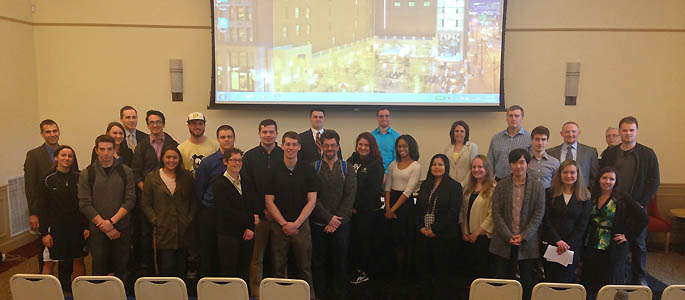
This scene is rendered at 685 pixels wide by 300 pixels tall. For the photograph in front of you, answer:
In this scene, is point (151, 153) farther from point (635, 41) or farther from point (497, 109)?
point (635, 41)

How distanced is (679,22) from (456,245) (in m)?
4.47

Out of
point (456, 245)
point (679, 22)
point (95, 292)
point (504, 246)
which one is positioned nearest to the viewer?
point (95, 292)

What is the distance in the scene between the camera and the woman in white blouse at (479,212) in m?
3.52

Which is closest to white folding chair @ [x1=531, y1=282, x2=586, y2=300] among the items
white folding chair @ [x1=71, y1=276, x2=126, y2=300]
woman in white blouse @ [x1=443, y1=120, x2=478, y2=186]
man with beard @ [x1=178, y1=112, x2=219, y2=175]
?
woman in white blouse @ [x1=443, y1=120, x2=478, y2=186]

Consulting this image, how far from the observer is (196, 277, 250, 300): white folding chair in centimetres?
239

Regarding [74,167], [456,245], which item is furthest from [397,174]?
[74,167]

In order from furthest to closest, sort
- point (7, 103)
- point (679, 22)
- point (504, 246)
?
point (679, 22) < point (7, 103) < point (504, 246)

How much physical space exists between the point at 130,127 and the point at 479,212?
3326mm

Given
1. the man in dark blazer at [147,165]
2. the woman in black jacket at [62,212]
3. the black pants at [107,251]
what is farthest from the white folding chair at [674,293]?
the woman in black jacket at [62,212]

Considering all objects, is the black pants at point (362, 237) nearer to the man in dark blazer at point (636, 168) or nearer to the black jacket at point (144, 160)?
the black jacket at point (144, 160)

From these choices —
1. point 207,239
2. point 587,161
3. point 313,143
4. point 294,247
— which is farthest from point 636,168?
point 207,239

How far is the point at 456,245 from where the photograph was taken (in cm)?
375

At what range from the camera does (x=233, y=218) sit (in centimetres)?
319

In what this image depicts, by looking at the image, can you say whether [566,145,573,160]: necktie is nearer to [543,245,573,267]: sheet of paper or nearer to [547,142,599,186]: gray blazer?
[547,142,599,186]: gray blazer
